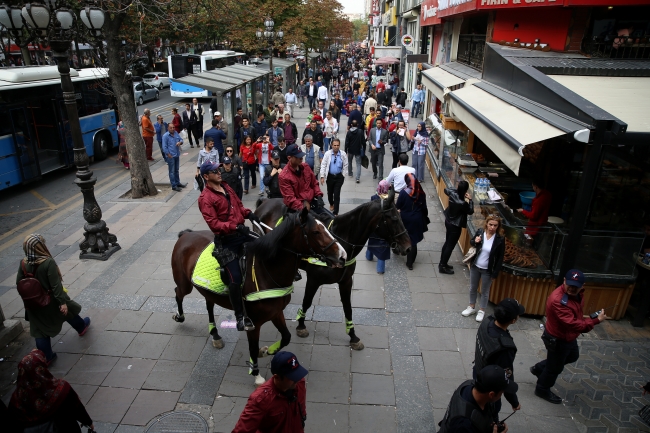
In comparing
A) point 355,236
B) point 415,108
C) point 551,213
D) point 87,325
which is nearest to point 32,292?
point 87,325

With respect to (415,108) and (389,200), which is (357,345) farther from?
(415,108)

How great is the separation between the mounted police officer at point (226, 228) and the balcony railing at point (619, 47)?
8.69 metres

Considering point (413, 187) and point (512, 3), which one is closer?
point (413, 187)

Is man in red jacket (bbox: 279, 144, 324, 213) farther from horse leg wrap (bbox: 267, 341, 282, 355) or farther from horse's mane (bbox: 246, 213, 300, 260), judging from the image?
horse leg wrap (bbox: 267, 341, 282, 355)

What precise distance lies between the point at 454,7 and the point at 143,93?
2369 cm

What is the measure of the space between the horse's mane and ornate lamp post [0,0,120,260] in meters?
5.40

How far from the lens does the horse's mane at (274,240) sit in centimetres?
493

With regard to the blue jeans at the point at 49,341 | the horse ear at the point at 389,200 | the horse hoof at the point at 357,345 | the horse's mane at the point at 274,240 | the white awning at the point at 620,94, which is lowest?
the horse hoof at the point at 357,345

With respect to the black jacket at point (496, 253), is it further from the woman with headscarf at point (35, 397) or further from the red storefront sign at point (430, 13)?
the red storefront sign at point (430, 13)

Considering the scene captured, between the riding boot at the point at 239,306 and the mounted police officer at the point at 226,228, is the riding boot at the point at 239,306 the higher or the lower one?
the lower one

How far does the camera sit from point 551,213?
9.43 meters

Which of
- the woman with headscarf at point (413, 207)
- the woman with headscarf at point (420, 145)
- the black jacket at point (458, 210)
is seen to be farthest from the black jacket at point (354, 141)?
the black jacket at point (458, 210)

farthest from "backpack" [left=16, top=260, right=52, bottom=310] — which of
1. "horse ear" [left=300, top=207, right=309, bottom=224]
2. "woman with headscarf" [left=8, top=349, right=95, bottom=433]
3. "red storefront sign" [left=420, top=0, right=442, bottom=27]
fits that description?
"red storefront sign" [left=420, top=0, right=442, bottom=27]

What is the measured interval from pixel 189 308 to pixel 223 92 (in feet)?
28.5
